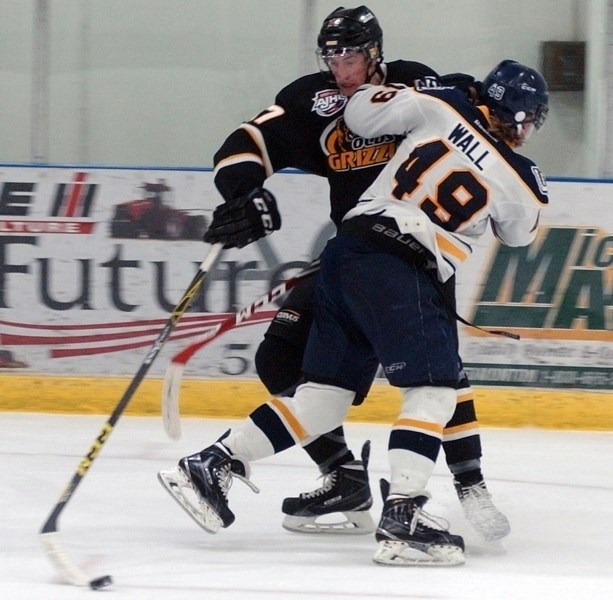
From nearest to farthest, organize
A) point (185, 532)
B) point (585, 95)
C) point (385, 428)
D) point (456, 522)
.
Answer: point (185, 532) → point (456, 522) → point (385, 428) → point (585, 95)

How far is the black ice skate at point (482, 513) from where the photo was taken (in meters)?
2.98

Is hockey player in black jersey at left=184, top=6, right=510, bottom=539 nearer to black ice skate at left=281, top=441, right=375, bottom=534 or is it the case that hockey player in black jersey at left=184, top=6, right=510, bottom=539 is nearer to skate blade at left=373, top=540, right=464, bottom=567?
black ice skate at left=281, top=441, right=375, bottom=534

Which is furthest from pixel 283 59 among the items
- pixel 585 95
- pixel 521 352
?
pixel 521 352

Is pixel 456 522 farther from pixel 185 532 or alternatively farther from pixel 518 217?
pixel 518 217

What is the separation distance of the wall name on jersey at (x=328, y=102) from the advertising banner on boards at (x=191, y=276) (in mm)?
1612

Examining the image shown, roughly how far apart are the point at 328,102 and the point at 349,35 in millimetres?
192

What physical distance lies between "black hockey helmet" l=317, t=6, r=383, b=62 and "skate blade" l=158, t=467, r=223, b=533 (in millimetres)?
1028

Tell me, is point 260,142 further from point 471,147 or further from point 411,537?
point 411,537

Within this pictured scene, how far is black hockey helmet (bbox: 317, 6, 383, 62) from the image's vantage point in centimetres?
291

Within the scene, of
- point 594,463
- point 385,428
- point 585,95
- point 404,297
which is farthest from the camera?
point 585,95

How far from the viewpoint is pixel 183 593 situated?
2486 millimetres

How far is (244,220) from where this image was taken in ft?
9.49

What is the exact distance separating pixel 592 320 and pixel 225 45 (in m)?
1.96

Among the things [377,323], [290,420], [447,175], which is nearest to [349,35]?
[447,175]
